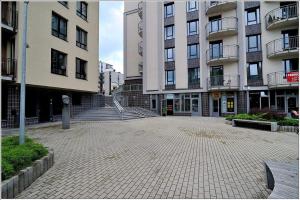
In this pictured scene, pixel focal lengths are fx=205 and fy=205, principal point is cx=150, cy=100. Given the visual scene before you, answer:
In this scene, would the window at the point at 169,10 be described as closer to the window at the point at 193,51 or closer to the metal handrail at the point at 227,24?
the window at the point at 193,51

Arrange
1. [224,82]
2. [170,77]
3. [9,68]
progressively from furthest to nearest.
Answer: [170,77], [224,82], [9,68]

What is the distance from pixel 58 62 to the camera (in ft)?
56.6

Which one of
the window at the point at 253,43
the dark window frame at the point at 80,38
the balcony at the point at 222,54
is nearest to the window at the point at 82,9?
the dark window frame at the point at 80,38

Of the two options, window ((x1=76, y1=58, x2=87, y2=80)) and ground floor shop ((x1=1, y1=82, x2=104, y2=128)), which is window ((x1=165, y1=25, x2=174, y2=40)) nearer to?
window ((x1=76, y1=58, x2=87, y2=80))

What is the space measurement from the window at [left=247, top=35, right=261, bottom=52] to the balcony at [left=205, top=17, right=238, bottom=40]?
1.78 m

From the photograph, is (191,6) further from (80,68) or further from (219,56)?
(80,68)

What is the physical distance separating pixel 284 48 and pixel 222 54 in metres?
5.97

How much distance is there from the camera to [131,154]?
6.97 metres

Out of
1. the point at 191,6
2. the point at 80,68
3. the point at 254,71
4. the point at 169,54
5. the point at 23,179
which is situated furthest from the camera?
the point at 169,54

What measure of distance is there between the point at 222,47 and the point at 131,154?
67.8ft

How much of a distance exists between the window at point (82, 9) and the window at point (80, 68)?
4585 mm

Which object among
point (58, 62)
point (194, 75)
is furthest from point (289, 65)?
point (58, 62)

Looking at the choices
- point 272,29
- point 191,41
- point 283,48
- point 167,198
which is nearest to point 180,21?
point 191,41

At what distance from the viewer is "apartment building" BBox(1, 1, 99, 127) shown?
43.8 feet
